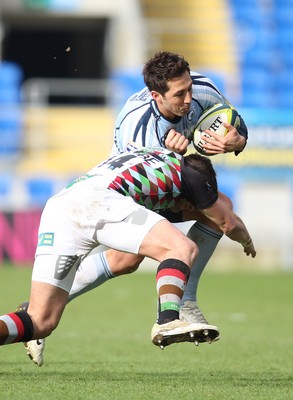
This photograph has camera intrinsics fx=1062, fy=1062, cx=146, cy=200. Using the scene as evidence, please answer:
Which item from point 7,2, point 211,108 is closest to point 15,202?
point 7,2

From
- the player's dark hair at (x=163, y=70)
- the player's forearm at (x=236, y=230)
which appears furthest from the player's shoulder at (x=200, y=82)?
the player's forearm at (x=236, y=230)

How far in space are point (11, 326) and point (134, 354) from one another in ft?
8.69

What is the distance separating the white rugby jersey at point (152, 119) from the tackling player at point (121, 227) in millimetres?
730

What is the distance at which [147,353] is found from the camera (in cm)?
889

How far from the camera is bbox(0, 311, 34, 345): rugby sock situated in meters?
6.26

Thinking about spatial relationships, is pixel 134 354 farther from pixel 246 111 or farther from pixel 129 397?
pixel 246 111

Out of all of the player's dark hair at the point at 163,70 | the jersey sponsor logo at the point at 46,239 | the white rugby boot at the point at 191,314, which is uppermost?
the player's dark hair at the point at 163,70

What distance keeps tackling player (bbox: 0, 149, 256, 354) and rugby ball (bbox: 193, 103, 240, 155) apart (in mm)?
762

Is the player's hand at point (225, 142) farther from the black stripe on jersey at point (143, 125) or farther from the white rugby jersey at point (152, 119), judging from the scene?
the black stripe on jersey at point (143, 125)

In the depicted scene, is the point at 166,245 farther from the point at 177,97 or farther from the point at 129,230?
the point at 177,97

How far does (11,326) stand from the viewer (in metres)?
6.27

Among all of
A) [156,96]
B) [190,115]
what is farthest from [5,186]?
[156,96]

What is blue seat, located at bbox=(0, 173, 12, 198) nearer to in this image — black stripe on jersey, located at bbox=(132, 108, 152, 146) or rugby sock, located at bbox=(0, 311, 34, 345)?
black stripe on jersey, located at bbox=(132, 108, 152, 146)

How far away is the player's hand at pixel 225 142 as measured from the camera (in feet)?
23.1
